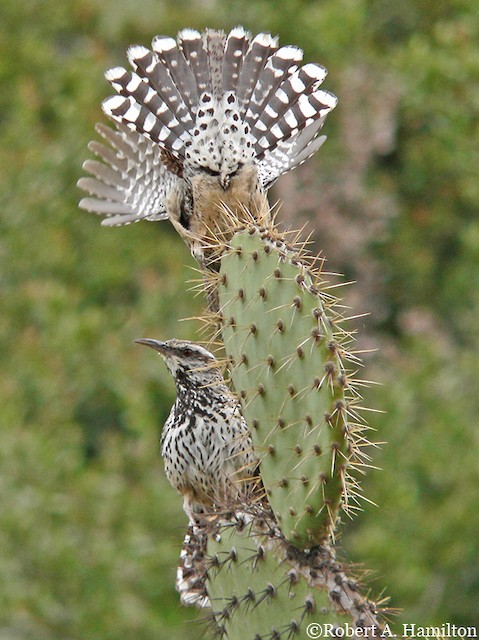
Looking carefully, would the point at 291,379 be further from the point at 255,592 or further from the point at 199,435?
the point at 199,435

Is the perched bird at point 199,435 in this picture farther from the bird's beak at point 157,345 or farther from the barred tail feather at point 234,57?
the barred tail feather at point 234,57

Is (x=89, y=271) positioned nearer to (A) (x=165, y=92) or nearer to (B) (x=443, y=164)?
(B) (x=443, y=164)

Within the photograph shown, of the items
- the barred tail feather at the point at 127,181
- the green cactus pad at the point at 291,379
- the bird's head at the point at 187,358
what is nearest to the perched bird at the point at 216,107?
the bird's head at the point at 187,358

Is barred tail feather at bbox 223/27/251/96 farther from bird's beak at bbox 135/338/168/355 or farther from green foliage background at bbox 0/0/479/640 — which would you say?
green foliage background at bbox 0/0/479/640

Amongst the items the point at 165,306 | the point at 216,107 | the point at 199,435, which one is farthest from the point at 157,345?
the point at 165,306

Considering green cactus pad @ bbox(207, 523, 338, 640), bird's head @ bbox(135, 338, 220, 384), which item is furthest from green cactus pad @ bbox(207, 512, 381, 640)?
bird's head @ bbox(135, 338, 220, 384)
